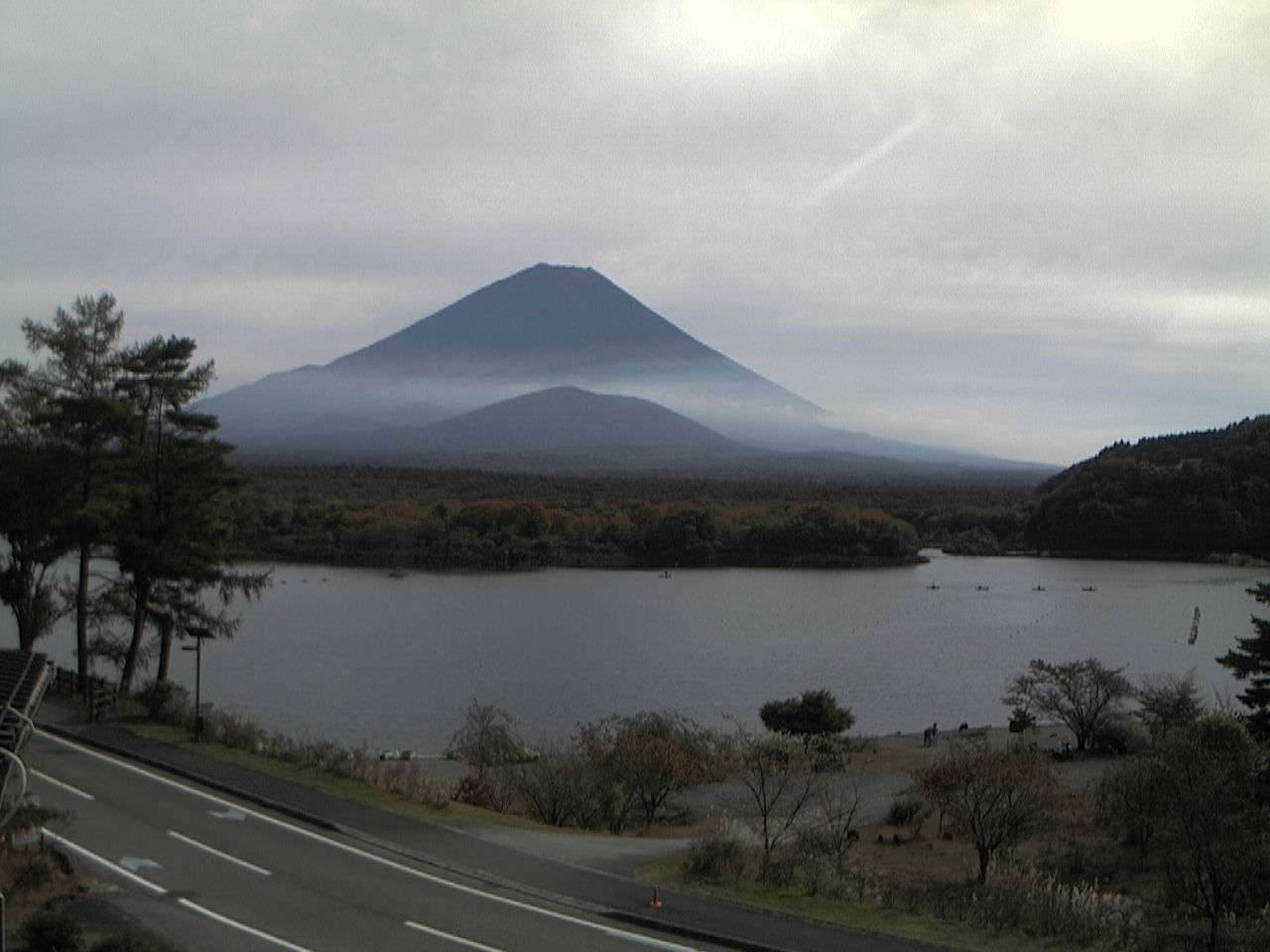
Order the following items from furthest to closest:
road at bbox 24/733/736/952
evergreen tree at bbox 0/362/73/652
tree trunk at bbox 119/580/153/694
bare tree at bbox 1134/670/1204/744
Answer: bare tree at bbox 1134/670/1204/744
tree trunk at bbox 119/580/153/694
evergreen tree at bbox 0/362/73/652
road at bbox 24/733/736/952

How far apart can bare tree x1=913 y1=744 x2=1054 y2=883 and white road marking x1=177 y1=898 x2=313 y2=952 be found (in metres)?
7.80

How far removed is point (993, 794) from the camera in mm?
13258

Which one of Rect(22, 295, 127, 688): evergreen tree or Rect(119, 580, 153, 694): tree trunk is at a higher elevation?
Rect(22, 295, 127, 688): evergreen tree

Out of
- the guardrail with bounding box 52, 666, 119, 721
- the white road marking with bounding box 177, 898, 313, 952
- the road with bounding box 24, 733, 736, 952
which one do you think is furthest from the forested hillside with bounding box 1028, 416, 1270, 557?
the white road marking with bounding box 177, 898, 313, 952

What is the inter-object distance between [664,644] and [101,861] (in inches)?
1187

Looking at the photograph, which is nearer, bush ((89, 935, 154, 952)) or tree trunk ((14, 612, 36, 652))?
bush ((89, 935, 154, 952))

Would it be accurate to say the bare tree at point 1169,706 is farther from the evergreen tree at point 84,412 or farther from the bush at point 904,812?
the evergreen tree at point 84,412

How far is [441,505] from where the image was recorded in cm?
7819

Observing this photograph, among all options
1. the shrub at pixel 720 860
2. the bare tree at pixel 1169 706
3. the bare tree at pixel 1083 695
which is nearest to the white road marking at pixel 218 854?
the shrub at pixel 720 860

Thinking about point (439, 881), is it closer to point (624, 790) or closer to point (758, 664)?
point (624, 790)

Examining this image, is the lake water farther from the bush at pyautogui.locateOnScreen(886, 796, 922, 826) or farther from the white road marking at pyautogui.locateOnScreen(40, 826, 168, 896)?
the white road marking at pyautogui.locateOnScreen(40, 826, 168, 896)

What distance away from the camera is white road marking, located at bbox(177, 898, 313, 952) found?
7.82 metres

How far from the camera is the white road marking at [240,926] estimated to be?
308 inches

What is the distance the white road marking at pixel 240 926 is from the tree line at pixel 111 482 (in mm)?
9884
